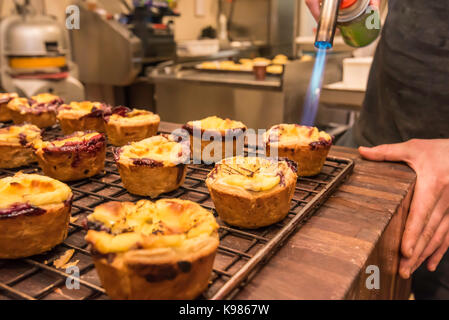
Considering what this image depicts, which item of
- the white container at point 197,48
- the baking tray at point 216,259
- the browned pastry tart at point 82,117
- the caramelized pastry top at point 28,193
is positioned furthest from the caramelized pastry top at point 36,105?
the white container at point 197,48

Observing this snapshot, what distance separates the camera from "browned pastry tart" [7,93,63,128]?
234 centimetres

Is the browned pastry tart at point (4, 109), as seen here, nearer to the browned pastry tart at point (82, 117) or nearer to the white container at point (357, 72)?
the browned pastry tart at point (82, 117)

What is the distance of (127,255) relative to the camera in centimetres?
86

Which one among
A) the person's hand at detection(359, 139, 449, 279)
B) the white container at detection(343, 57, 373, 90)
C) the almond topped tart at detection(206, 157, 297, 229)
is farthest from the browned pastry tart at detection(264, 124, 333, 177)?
the white container at detection(343, 57, 373, 90)

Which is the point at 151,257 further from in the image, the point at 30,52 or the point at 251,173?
the point at 30,52

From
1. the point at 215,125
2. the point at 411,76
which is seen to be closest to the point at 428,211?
the point at 411,76

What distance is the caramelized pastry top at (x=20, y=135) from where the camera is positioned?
1.82m

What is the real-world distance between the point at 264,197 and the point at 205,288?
1.30 feet

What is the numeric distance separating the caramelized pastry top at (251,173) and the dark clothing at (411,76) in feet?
3.61

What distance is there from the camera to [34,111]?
2.32 m

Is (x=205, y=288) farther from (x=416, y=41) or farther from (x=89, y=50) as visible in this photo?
(x=89, y=50)

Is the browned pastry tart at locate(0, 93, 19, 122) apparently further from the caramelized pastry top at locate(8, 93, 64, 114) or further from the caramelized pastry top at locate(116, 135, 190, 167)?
the caramelized pastry top at locate(116, 135, 190, 167)

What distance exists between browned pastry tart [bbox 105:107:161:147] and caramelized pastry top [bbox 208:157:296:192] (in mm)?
819

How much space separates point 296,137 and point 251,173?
0.52 meters
